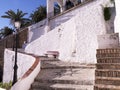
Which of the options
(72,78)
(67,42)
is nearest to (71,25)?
(67,42)

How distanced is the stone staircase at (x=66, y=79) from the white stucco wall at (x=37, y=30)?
10903mm

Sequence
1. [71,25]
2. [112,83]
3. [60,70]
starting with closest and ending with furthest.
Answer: [112,83], [60,70], [71,25]

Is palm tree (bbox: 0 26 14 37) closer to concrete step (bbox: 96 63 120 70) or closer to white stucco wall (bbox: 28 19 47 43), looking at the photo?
white stucco wall (bbox: 28 19 47 43)

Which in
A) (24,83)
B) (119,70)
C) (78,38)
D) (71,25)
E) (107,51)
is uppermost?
(71,25)

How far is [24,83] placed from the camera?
6.85 meters

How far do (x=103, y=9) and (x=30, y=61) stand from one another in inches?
172

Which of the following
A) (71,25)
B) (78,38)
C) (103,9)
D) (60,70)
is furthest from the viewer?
(71,25)

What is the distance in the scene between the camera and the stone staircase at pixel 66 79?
641 centimetres

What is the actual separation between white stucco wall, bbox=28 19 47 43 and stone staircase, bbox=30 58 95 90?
10.9 meters

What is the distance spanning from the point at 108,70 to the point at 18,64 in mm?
8122

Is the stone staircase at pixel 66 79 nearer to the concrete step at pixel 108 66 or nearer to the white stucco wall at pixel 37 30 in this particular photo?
the concrete step at pixel 108 66

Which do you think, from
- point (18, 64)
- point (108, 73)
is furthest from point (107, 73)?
point (18, 64)

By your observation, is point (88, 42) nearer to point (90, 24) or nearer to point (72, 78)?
point (90, 24)

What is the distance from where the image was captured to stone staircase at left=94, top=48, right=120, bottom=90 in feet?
17.0
